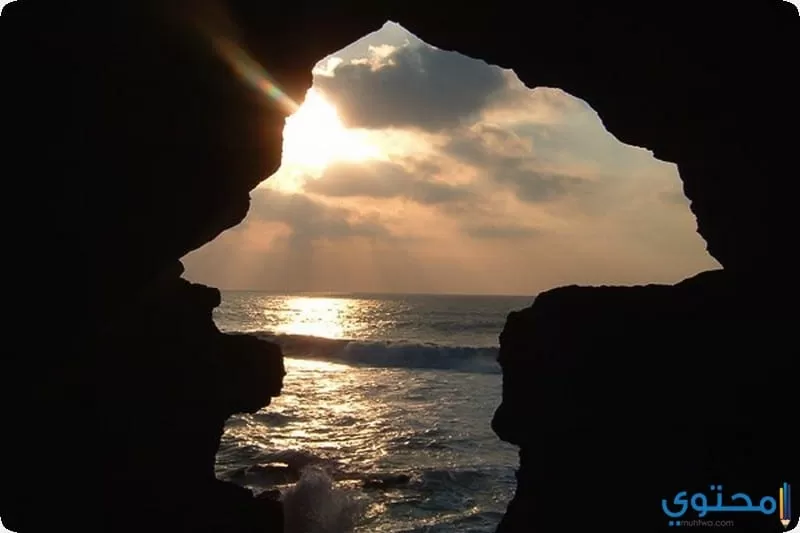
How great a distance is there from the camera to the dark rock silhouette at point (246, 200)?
21.7ft

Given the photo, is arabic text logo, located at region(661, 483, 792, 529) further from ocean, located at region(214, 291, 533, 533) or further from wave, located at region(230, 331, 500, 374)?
wave, located at region(230, 331, 500, 374)

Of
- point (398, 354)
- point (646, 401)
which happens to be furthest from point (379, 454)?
point (398, 354)

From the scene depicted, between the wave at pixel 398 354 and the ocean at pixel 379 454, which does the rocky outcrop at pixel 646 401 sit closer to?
the ocean at pixel 379 454

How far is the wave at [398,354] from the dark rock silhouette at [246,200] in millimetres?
34436

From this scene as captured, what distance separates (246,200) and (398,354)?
4182cm

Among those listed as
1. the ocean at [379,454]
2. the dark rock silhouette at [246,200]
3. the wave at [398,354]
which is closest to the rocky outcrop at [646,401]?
the dark rock silhouette at [246,200]

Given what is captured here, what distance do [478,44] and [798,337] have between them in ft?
A: 17.9

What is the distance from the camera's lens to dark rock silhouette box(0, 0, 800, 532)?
662 centimetres

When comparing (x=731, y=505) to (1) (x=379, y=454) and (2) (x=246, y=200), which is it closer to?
(2) (x=246, y=200)

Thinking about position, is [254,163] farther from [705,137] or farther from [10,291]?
[705,137]

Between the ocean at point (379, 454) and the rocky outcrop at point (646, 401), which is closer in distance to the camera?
the rocky outcrop at point (646, 401)

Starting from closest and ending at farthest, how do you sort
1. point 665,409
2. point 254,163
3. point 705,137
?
1. point 665,409
2. point 705,137
3. point 254,163

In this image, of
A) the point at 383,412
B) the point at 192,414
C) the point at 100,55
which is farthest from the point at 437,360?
the point at 100,55

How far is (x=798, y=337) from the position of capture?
677 cm
